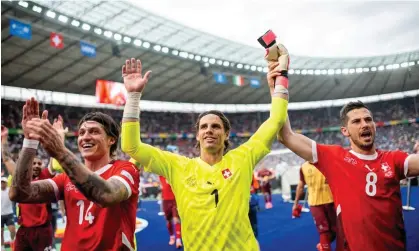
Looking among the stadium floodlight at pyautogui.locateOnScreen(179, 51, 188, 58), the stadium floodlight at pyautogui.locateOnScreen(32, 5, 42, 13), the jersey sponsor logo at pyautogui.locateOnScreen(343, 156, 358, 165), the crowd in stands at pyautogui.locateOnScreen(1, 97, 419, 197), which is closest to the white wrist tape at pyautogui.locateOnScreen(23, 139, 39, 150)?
the jersey sponsor logo at pyautogui.locateOnScreen(343, 156, 358, 165)

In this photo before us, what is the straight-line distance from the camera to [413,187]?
18859 mm

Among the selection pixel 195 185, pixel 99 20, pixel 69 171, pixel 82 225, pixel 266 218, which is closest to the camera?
pixel 69 171

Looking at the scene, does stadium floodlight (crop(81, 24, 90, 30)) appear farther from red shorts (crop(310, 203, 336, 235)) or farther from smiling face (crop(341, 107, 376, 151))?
smiling face (crop(341, 107, 376, 151))

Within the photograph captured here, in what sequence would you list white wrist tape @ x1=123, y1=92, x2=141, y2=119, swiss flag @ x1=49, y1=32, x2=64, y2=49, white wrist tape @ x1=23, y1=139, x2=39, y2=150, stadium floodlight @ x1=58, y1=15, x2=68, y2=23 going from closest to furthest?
white wrist tape @ x1=23, y1=139, x2=39, y2=150, white wrist tape @ x1=123, y1=92, x2=141, y2=119, swiss flag @ x1=49, y1=32, x2=64, y2=49, stadium floodlight @ x1=58, y1=15, x2=68, y2=23

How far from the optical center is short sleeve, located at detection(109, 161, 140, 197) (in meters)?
2.28

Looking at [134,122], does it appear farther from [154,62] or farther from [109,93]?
[154,62]

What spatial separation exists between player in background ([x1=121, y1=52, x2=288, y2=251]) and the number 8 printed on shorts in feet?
2.95

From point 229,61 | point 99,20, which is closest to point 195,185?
point 99,20

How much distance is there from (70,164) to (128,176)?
0.59 meters

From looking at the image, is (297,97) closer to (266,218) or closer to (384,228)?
(266,218)

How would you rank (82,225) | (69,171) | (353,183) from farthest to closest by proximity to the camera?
(353,183) → (82,225) → (69,171)

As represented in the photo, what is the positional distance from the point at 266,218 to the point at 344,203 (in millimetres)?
9791

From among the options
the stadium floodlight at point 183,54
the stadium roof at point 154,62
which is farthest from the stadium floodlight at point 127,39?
the stadium floodlight at point 183,54

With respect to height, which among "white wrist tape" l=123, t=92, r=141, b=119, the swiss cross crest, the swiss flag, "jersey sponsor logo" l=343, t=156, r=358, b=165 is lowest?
the swiss cross crest
